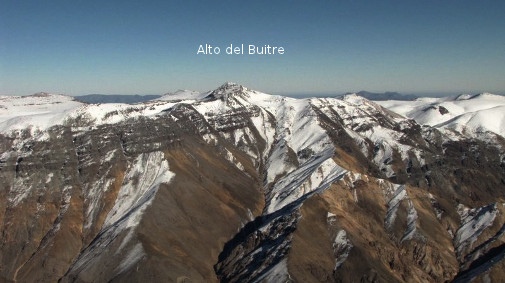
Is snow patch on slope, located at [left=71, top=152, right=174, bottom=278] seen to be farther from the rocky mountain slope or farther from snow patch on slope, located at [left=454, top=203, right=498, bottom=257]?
snow patch on slope, located at [left=454, top=203, right=498, bottom=257]

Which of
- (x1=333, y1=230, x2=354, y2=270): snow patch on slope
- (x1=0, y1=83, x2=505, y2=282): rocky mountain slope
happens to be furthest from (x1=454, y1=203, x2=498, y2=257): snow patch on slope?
(x1=333, y1=230, x2=354, y2=270): snow patch on slope

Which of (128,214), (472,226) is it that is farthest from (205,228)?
(472,226)

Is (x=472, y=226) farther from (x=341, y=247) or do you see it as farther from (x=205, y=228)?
(x=205, y=228)

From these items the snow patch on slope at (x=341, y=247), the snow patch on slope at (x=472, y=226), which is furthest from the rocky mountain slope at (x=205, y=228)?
the snow patch on slope at (x=472, y=226)

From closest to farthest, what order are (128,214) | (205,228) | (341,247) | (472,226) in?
(341,247)
(205,228)
(128,214)
(472,226)

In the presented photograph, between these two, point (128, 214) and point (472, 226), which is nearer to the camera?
point (128, 214)

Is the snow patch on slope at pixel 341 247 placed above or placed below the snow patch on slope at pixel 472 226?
above

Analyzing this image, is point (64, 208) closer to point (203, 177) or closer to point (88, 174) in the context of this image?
point (88, 174)

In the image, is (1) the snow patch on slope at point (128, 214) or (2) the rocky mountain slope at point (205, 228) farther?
(1) the snow patch on slope at point (128, 214)

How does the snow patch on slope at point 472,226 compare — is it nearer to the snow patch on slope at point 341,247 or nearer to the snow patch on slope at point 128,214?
the snow patch on slope at point 341,247

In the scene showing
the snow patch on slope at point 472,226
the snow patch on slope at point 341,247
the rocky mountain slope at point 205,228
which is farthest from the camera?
the snow patch on slope at point 472,226

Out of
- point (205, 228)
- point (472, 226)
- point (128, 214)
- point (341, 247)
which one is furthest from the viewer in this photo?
point (472, 226)

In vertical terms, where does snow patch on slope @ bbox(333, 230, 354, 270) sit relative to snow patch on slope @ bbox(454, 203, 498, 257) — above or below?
above
